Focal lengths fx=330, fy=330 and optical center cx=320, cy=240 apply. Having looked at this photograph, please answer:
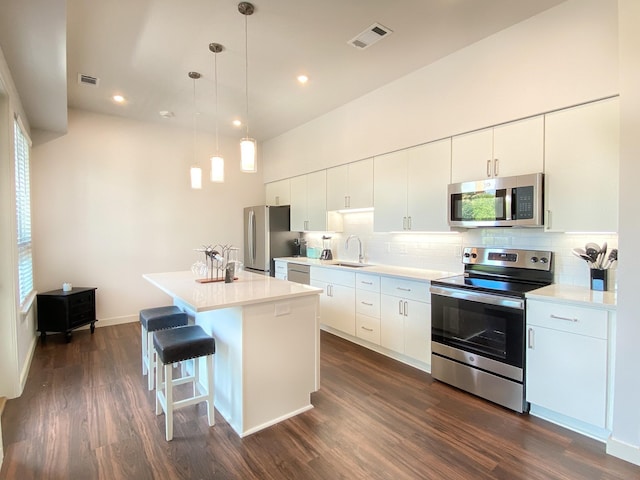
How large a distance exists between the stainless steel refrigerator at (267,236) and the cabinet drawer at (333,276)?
1.03m

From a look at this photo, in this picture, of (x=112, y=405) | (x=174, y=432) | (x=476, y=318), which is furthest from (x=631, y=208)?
(x=112, y=405)

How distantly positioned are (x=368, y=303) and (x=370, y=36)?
8.45 ft

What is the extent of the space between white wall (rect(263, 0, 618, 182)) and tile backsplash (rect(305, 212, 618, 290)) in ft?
3.20

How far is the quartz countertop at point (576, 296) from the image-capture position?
6.81ft

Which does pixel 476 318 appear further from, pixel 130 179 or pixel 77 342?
pixel 130 179

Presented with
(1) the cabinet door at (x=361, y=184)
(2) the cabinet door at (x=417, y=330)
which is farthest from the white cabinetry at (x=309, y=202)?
(2) the cabinet door at (x=417, y=330)

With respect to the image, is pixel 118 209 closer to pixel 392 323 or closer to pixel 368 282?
pixel 368 282

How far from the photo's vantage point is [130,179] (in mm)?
4828

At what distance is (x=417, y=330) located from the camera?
10.4 ft

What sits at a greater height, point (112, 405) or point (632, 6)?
point (632, 6)

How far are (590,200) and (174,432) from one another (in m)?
3.31

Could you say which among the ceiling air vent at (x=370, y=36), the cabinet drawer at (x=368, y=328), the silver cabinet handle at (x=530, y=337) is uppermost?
the ceiling air vent at (x=370, y=36)

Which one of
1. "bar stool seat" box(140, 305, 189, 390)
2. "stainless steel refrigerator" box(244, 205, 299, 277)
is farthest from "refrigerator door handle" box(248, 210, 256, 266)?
"bar stool seat" box(140, 305, 189, 390)

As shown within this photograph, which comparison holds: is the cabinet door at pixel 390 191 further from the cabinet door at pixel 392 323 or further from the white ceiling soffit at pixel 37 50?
the white ceiling soffit at pixel 37 50
